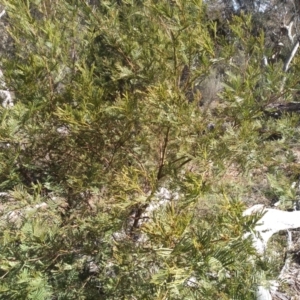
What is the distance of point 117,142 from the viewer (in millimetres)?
1706

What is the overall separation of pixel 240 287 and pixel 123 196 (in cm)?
50

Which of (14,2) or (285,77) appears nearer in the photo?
(14,2)

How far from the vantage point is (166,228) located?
3.55 feet

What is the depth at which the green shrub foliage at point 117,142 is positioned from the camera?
1.37 meters

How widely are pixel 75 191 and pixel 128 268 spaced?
1.38ft

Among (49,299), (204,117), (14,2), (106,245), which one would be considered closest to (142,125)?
(204,117)

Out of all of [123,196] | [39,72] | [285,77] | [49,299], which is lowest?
[49,299]

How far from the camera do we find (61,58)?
1.72m

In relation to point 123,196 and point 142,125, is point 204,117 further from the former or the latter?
point 123,196

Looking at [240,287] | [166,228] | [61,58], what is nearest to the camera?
[166,228]

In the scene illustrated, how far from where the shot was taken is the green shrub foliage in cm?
137

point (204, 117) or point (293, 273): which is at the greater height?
point (204, 117)

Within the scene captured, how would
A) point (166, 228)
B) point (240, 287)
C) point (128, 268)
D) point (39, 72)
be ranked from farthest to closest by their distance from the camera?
point (39, 72)
point (128, 268)
point (240, 287)
point (166, 228)

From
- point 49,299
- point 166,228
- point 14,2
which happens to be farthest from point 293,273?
point 14,2
